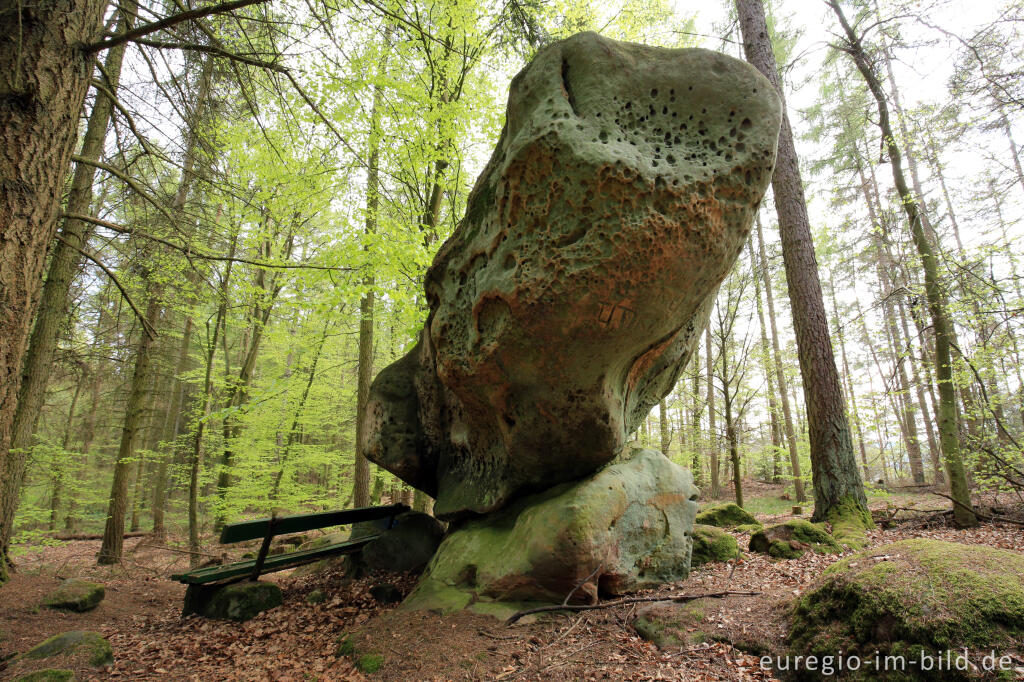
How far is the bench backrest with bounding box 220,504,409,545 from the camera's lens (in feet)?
16.4

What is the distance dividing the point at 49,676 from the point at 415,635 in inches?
101

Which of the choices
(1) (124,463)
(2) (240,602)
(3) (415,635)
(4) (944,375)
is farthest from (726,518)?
(1) (124,463)

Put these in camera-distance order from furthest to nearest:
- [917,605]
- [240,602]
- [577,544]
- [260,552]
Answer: [260,552]
[240,602]
[577,544]
[917,605]

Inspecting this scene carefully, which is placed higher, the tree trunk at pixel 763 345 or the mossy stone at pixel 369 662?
the tree trunk at pixel 763 345

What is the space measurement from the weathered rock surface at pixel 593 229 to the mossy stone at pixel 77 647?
369 cm

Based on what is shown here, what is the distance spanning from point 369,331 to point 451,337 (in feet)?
18.7

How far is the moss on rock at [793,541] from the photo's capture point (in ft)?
18.4

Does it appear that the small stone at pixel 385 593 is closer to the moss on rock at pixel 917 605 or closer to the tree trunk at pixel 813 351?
the moss on rock at pixel 917 605

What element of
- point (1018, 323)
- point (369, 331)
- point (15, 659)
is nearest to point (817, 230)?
point (1018, 323)

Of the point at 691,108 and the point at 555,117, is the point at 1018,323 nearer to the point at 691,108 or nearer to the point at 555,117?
the point at 691,108

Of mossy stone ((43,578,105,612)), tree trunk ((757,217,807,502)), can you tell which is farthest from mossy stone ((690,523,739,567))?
tree trunk ((757,217,807,502))

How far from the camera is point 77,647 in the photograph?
12.8 feet

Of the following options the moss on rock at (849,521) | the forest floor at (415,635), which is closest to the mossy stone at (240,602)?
the forest floor at (415,635)

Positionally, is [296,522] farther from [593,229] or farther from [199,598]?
[593,229]
